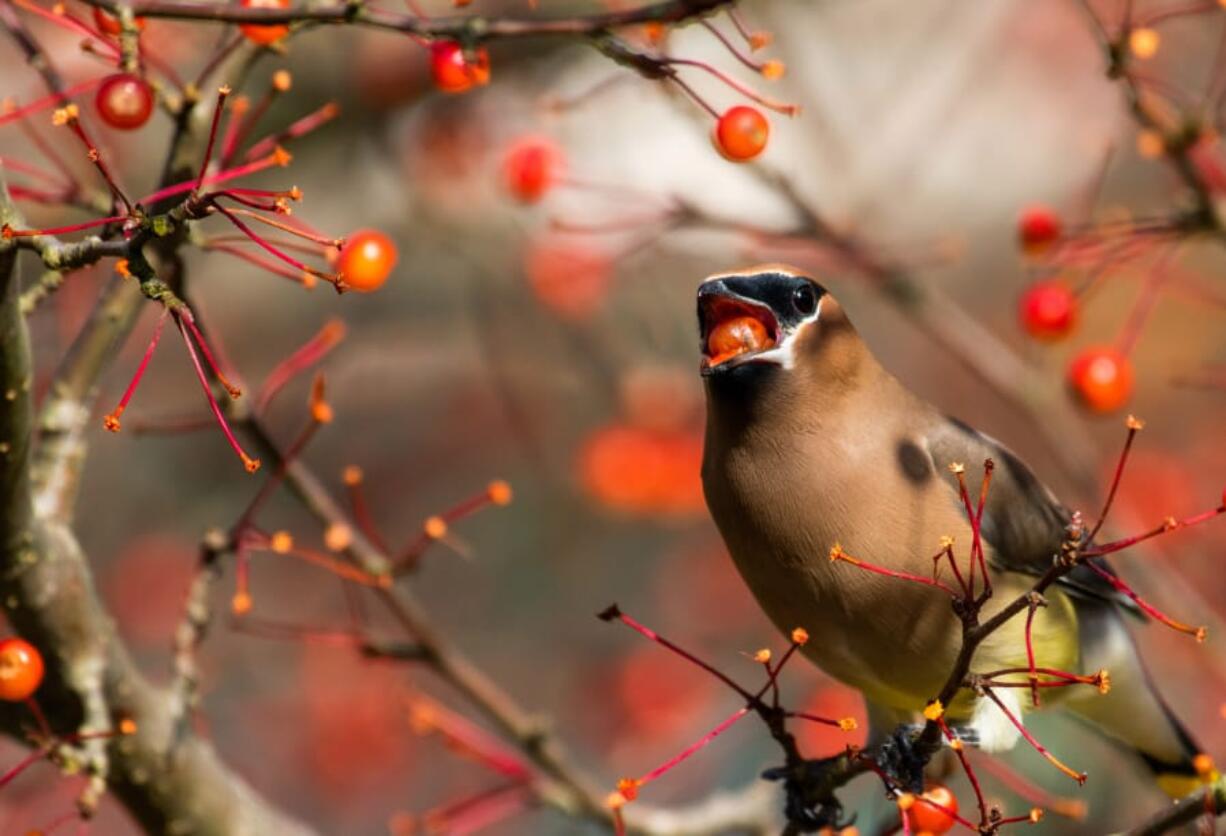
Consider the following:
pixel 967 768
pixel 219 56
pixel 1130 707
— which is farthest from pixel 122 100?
pixel 1130 707

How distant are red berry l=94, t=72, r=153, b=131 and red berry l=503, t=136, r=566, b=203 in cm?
172

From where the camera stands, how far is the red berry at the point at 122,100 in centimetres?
248

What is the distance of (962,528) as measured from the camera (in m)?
3.17

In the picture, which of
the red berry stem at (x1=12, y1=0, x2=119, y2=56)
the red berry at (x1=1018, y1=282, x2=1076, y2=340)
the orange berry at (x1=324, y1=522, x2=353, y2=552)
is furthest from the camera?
the red berry at (x1=1018, y1=282, x2=1076, y2=340)

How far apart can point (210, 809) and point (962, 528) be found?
1.49 metres

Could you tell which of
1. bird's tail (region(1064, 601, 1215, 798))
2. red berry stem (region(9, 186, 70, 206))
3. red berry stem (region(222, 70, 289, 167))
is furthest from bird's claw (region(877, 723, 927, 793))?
red berry stem (region(9, 186, 70, 206))

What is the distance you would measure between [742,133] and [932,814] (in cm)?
103

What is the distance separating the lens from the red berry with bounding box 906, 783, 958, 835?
8.13 ft

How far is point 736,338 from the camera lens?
122 inches

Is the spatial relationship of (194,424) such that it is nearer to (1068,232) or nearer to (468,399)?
(1068,232)

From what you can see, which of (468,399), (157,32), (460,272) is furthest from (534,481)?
(157,32)

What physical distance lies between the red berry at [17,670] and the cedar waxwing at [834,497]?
1.19m

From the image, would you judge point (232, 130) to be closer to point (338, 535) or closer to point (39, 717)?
point (338, 535)

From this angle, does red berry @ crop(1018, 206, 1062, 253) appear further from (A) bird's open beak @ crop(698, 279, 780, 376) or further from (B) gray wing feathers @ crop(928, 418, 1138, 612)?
(A) bird's open beak @ crop(698, 279, 780, 376)
